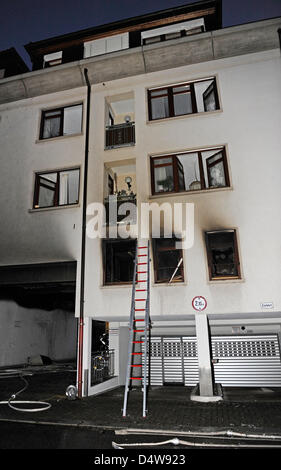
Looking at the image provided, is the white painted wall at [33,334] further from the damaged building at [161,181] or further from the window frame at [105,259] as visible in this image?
the window frame at [105,259]

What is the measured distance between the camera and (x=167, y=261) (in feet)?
36.1

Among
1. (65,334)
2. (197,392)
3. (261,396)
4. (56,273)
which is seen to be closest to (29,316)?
(65,334)

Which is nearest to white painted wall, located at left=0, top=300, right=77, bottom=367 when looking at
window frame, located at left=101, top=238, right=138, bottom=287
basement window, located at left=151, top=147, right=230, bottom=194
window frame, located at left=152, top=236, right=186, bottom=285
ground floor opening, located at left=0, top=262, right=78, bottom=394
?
ground floor opening, located at left=0, top=262, right=78, bottom=394

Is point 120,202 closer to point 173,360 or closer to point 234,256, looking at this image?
point 234,256

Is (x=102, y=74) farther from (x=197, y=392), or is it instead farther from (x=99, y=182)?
(x=197, y=392)

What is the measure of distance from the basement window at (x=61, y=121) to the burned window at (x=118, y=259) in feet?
19.1

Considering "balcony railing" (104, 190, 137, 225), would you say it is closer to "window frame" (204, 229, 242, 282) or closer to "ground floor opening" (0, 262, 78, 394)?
"ground floor opening" (0, 262, 78, 394)

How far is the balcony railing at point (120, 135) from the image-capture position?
12692 mm

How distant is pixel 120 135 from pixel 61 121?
3.02 metres

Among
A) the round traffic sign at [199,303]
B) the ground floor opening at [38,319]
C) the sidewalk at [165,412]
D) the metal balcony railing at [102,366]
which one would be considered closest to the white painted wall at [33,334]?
the ground floor opening at [38,319]

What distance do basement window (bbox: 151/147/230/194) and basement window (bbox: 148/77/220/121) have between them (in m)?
1.80

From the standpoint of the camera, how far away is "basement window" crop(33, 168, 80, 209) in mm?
12784

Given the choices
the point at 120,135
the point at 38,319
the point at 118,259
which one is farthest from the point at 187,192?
the point at 38,319
